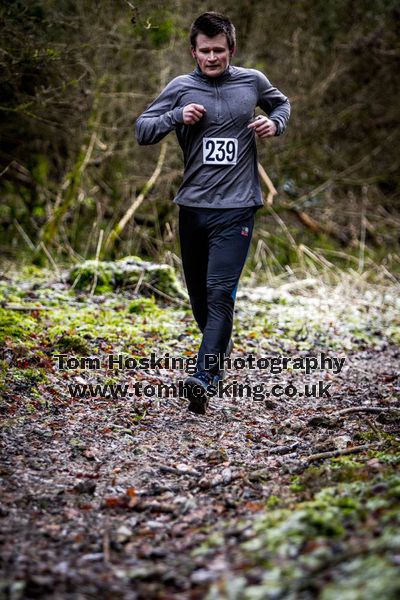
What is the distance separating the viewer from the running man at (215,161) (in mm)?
4109

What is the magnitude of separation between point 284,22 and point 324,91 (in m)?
1.43

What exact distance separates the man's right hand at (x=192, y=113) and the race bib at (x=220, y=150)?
0.68ft

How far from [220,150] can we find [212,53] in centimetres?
59

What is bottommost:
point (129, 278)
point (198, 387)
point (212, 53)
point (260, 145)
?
point (129, 278)

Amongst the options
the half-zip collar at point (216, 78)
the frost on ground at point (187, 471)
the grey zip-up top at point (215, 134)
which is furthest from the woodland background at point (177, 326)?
the half-zip collar at point (216, 78)

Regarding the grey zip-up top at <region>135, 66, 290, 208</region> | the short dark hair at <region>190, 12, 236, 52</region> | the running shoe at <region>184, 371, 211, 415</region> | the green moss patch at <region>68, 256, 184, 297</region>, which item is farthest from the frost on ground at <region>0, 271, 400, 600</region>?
the short dark hair at <region>190, 12, 236, 52</region>

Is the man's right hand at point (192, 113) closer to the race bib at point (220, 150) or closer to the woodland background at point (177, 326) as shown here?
the race bib at point (220, 150)

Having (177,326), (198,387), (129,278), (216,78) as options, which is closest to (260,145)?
(129,278)

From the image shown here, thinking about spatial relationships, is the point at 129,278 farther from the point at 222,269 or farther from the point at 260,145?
the point at 260,145

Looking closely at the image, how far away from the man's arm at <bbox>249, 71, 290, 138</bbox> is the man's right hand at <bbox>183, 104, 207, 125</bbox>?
1.08ft

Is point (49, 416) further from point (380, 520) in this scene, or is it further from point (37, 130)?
point (37, 130)

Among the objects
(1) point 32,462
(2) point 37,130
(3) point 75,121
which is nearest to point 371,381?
(1) point 32,462

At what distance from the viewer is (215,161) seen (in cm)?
418

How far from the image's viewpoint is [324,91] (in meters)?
11.5
